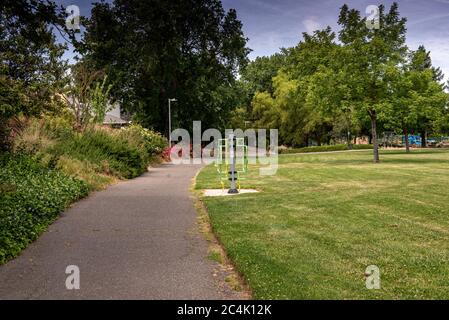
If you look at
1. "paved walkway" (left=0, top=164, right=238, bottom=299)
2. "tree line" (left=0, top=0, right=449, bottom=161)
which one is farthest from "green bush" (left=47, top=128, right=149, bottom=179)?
"paved walkway" (left=0, top=164, right=238, bottom=299)

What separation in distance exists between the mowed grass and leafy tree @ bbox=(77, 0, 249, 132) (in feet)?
97.0

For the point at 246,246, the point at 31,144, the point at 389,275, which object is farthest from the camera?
the point at 31,144

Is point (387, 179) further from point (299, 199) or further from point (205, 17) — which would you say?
point (205, 17)

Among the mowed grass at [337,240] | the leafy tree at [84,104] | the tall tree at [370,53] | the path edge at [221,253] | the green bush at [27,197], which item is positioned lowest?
the path edge at [221,253]

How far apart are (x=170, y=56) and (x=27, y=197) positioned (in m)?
33.1

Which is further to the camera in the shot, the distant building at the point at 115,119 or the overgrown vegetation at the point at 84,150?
the distant building at the point at 115,119

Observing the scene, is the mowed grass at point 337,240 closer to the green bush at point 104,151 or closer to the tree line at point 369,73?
A: the green bush at point 104,151

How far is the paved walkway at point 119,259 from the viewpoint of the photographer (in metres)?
5.64

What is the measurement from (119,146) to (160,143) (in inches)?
522

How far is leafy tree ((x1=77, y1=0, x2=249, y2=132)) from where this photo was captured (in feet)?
135

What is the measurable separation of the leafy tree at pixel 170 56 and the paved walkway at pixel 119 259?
3127cm

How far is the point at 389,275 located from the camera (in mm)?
5957

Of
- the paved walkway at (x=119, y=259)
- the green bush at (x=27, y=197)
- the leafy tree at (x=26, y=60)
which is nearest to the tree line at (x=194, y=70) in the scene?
the leafy tree at (x=26, y=60)
